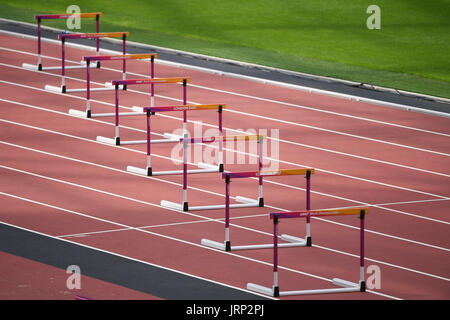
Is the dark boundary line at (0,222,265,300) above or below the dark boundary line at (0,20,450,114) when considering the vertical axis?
below

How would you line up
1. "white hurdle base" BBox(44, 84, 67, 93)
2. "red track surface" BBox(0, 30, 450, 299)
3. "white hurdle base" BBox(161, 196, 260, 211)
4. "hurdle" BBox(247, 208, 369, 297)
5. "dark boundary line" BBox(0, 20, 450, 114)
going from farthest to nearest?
"dark boundary line" BBox(0, 20, 450, 114) → "white hurdle base" BBox(44, 84, 67, 93) → "white hurdle base" BBox(161, 196, 260, 211) → "red track surface" BBox(0, 30, 450, 299) → "hurdle" BBox(247, 208, 369, 297)

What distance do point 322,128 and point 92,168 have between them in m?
4.17

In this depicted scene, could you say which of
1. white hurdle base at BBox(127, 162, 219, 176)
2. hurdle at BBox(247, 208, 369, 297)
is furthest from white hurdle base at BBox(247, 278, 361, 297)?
white hurdle base at BBox(127, 162, 219, 176)

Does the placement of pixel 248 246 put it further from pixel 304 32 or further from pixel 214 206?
pixel 304 32

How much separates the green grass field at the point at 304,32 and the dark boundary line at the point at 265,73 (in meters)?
0.37

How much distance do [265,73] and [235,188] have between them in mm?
7157

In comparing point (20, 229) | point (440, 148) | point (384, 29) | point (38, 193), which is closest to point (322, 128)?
point (440, 148)

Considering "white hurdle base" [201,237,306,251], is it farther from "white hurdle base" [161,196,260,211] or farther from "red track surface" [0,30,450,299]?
"white hurdle base" [161,196,260,211]

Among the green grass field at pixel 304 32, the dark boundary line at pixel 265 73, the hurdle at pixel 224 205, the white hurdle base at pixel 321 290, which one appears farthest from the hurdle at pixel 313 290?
the green grass field at pixel 304 32

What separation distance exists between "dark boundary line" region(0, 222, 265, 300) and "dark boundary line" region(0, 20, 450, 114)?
8963mm

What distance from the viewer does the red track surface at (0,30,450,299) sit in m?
11.7

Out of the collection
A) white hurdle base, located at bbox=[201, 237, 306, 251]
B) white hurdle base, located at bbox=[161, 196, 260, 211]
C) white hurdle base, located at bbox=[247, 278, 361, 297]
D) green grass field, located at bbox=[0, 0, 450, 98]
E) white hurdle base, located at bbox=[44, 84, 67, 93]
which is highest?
green grass field, located at bbox=[0, 0, 450, 98]
